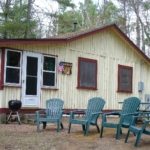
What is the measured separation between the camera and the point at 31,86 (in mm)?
13844

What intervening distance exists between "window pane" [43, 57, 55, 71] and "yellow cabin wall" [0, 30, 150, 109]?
0.26 metres

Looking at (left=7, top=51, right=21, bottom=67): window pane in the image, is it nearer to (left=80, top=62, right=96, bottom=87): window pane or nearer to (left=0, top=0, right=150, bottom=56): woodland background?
(left=80, top=62, right=96, bottom=87): window pane

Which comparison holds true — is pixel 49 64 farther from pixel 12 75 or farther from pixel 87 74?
pixel 87 74

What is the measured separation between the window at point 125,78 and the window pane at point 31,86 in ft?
15.6

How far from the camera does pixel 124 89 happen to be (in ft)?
57.8

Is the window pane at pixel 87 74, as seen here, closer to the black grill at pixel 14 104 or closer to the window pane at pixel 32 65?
the window pane at pixel 32 65

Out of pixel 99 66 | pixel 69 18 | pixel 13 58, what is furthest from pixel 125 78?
pixel 69 18

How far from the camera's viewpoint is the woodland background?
89.6ft

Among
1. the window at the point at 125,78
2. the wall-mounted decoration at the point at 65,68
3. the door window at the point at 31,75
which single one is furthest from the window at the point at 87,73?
the door window at the point at 31,75

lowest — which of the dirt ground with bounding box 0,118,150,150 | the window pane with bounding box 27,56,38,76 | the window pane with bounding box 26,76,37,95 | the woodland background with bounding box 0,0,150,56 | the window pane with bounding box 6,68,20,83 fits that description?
the dirt ground with bounding box 0,118,150,150

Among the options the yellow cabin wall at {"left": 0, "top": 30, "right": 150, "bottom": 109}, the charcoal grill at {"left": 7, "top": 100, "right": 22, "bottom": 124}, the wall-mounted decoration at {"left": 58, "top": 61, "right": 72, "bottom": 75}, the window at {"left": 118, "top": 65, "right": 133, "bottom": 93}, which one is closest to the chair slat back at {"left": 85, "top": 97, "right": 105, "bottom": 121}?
the charcoal grill at {"left": 7, "top": 100, "right": 22, "bottom": 124}

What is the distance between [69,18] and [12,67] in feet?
84.4

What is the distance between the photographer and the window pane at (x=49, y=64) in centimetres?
1438

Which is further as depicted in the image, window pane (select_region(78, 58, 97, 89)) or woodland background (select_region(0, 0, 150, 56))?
woodland background (select_region(0, 0, 150, 56))
